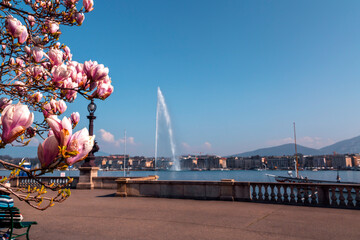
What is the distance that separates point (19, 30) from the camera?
305 centimetres

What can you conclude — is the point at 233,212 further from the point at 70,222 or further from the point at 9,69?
the point at 9,69

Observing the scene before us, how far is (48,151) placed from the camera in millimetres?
1751

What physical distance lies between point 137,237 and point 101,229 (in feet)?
4.60

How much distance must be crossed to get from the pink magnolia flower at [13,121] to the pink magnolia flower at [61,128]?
14 cm

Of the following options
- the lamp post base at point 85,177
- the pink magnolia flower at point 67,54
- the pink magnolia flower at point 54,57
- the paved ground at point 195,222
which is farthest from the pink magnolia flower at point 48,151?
the lamp post base at point 85,177

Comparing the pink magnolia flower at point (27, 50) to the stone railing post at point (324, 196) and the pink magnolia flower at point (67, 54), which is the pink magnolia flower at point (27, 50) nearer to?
the pink magnolia flower at point (67, 54)

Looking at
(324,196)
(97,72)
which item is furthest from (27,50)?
(324,196)

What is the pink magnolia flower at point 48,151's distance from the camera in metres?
1.74

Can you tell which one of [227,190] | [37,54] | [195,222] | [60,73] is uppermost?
[37,54]

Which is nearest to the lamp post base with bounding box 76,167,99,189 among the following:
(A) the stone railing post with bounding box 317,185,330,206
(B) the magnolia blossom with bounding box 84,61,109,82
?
(A) the stone railing post with bounding box 317,185,330,206

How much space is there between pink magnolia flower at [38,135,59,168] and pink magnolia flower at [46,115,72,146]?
7cm

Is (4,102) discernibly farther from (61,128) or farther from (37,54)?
(61,128)

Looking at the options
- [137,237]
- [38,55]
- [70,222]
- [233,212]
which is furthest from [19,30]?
[233,212]

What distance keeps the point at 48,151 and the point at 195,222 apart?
725 centimetres
